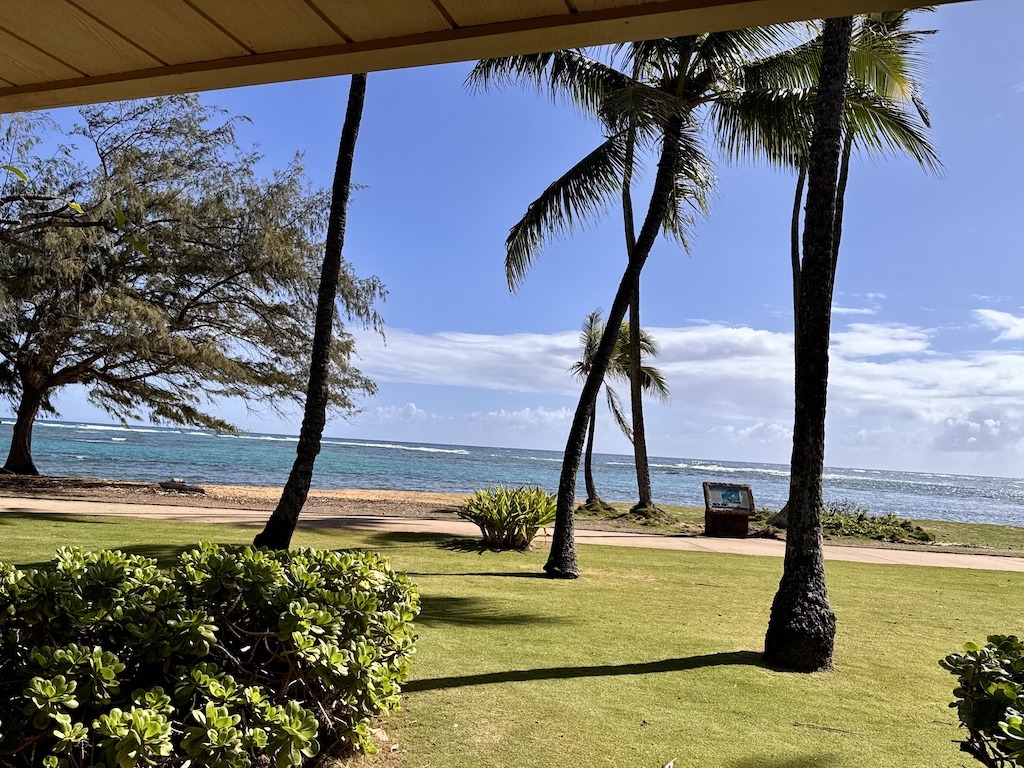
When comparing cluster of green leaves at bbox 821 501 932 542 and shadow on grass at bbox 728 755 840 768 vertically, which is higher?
cluster of green leaves at bbox 821 501 932 542

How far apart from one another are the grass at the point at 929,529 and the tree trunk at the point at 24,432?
12890 millimetres

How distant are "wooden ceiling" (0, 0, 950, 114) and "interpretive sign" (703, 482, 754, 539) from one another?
13.3 metres

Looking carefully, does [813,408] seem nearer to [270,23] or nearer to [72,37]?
[270,23]

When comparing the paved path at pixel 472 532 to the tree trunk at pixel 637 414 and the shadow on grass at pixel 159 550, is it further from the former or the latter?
the tree trunk at pixel 637 414

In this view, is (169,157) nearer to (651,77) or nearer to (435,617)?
(651,77)

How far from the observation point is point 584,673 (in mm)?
4953

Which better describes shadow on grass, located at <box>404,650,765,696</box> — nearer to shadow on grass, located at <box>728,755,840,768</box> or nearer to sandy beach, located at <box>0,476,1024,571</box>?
shadow on grass, located at <box>728,755,840,768</box>

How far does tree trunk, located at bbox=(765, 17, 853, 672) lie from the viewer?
534 cm

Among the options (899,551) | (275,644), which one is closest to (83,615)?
(275,644)

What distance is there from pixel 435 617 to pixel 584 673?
5.43ft

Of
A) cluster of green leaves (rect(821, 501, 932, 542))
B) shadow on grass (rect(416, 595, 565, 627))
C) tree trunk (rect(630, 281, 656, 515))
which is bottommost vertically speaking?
shadow on grass (rect(416, 595, 565, 627))

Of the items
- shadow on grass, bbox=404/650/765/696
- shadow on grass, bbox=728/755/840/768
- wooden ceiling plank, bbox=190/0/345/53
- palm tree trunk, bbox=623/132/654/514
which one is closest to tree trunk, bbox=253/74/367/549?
shadow on grass, bbox=404/650/765/696

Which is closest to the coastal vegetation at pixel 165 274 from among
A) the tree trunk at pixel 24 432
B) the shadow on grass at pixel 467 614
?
the tree trunk at pixel 24 432

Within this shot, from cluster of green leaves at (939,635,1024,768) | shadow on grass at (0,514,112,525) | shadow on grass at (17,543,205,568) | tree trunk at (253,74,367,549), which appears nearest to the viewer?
cluster of green leaves at (939,635,1024,768)
